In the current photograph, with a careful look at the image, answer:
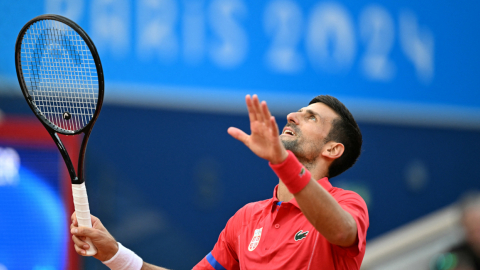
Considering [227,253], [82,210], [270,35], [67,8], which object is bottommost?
[227,253]

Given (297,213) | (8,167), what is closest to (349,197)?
(297,213)

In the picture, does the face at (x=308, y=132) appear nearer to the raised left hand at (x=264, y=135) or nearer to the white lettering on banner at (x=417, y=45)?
the raised left hand at (x=264, y=135)

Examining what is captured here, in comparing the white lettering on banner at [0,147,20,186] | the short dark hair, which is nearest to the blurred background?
the white lettering on banner at [0,147,20,186]

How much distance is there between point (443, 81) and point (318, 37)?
5.46 ft

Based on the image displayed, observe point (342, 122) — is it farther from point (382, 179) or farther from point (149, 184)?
point (382, 179)

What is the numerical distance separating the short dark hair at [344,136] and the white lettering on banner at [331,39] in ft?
10.0

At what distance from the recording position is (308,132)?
2.47m

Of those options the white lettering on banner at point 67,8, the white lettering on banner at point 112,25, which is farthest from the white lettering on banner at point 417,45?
the white lettering on banner at point 67,8

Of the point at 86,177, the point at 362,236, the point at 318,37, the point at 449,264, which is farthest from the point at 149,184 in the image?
the point at 362,236

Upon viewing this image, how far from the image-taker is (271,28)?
5406mm

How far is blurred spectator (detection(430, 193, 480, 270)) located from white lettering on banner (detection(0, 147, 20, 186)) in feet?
11.5

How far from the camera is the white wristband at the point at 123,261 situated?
234 cm

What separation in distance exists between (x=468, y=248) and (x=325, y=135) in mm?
1422

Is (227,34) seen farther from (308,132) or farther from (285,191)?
(285,191)
